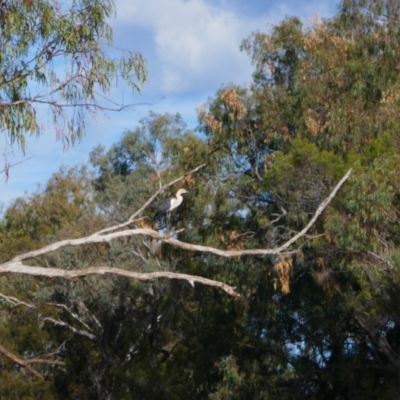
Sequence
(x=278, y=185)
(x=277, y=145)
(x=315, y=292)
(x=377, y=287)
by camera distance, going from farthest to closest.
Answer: (x=277, y=145) < (x=315, y=292) < (x=278, y=185) < (x=377, y=287)

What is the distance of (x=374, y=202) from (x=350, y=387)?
474 centimetres

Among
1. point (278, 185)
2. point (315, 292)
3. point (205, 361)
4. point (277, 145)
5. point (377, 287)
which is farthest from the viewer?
point (205, 361)

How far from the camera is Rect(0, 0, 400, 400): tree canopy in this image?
15.6m

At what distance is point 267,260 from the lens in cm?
1745

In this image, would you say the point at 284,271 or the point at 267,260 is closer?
the point at 284,271

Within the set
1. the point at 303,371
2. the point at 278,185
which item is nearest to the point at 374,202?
the point at 278,185

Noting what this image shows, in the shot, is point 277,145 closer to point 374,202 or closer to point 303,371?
point 303,371

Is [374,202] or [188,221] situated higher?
[188,221]

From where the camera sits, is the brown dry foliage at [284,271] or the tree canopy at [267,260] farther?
the brown dry foliage at [284,271]

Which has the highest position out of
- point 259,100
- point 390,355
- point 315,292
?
point 259,100

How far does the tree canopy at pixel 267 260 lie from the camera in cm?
1563

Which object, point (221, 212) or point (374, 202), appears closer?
point (374, 202)

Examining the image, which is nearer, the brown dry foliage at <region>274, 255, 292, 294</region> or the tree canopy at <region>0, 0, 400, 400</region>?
the tree canopy at <region>0, 0, 400, 400</region>

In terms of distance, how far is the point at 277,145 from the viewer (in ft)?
63.7
